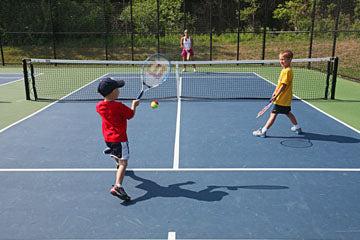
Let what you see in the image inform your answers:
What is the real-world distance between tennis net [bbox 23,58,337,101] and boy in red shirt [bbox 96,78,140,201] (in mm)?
4715

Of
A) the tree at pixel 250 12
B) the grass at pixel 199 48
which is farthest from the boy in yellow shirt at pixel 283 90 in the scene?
the tree at pixel 250 12

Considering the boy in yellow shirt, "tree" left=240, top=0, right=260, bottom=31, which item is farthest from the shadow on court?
"tree" left=240, top=0, right=260, bottom=31

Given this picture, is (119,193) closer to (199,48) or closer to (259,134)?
(259,134)

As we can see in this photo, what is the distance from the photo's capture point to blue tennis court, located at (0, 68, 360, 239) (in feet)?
11.7

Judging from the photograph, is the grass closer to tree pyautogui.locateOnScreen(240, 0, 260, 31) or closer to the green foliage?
the green foliage

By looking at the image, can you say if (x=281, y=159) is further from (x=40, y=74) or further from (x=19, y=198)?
(x=40, y=74)

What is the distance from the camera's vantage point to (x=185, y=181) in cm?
460

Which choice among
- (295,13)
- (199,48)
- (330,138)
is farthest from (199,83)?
(295,13)

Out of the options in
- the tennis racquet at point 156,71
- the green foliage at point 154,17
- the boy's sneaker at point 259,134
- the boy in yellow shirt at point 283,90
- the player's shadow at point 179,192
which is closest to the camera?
the player's shadow at point 179,192

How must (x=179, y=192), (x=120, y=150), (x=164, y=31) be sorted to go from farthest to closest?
(x=164, y=31) → (x=179, y=192) → (x=120, y=150)

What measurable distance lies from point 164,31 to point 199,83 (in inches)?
284

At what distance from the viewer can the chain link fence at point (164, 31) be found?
1773cm

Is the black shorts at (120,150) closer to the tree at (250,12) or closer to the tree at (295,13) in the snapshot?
the tree at (250,12)

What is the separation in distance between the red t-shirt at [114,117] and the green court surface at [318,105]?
14.1 feet
